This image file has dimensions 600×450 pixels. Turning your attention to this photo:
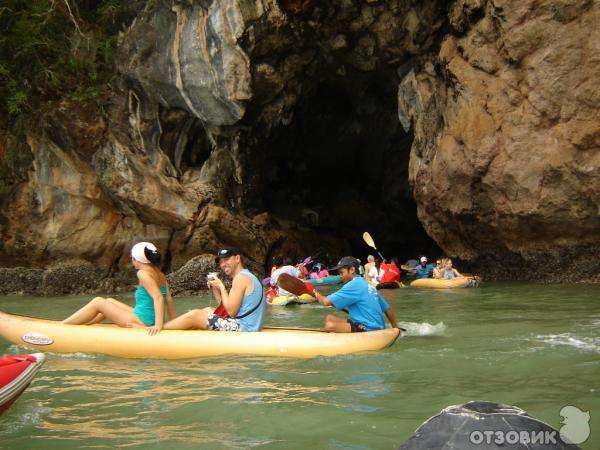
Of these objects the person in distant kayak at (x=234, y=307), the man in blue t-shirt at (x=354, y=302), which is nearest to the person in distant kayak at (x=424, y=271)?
the man in blue t-shirt at (x=354, y=302)

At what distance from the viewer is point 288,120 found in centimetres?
1533

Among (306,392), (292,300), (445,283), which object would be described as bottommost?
(445,283)

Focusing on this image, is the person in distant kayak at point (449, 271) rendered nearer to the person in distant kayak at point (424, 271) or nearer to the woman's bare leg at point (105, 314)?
the person in distant kayak at point (424, 271)

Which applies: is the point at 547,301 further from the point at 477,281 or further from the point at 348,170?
the point at 348,170

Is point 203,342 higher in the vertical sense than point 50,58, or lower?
lower

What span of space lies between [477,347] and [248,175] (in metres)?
11.1

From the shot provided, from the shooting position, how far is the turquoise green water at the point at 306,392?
11.1ft

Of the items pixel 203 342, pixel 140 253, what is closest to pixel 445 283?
pixel 203 342

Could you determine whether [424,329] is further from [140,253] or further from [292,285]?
[140,253]

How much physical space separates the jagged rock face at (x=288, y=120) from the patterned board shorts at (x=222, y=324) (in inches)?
301

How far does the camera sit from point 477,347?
5.80 m

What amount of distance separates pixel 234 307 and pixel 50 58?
11092 millimetres

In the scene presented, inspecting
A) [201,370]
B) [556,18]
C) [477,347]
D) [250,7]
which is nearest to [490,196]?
[556,18]

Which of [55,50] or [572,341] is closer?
[572,341]
